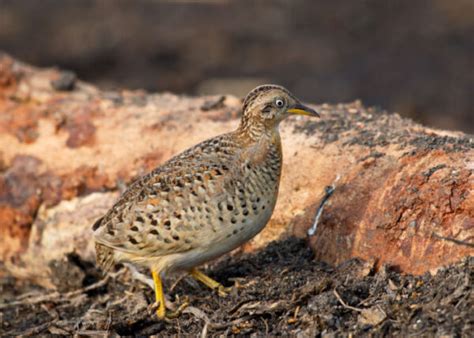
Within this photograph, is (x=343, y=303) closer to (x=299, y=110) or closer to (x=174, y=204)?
(x=174, y=204)

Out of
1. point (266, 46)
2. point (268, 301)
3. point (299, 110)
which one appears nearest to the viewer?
point (268, 301)

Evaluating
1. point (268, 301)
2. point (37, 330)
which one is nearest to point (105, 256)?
point (37, 330)

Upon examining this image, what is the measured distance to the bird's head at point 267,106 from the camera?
23.1ft

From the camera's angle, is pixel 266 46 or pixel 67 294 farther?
pixel 266 46

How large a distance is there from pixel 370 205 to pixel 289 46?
37.8ft

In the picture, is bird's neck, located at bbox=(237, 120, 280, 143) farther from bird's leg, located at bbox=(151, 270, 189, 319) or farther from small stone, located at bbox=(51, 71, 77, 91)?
small stone, located at bbox=(51, 71, 77, 91)

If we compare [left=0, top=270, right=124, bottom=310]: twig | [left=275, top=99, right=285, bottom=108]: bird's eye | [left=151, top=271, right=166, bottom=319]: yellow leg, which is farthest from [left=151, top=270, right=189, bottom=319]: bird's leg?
[left=275, top=99, right=285, bottom=108]: bird's eye

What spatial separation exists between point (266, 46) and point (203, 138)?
9635 millimetres

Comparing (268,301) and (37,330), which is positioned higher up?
(268,301)

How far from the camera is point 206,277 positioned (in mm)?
7336

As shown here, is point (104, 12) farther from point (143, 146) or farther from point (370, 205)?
point (370, 205)

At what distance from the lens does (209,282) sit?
7.28 meters

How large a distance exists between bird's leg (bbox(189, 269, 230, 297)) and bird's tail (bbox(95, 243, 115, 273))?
656mm

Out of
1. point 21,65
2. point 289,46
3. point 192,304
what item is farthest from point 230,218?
point 289,46
